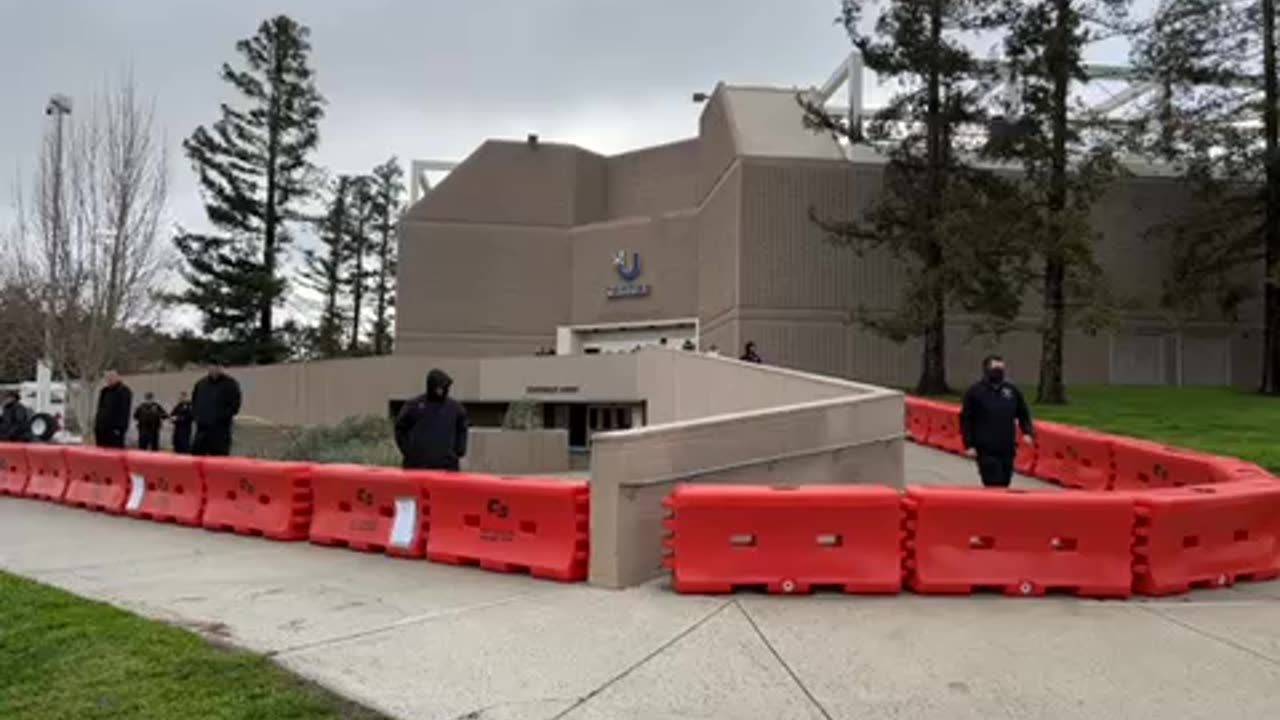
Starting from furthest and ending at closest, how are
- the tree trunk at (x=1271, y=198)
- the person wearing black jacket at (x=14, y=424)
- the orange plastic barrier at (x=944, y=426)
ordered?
the tree trunk at (x=1271, y=198) < the orange plastic barrier at (x=944, y=426) < the person wearing black jacket at (x=14, y=424)

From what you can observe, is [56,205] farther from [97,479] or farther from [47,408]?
[97,479]

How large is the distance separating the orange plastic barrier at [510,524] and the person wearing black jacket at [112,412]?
7.99 m

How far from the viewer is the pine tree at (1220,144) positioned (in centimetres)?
2903

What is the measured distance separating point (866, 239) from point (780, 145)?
205 inches

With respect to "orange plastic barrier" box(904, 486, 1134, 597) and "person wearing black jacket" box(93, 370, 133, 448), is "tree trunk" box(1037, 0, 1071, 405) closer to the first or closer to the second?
"orange plastic barrier" box(904, 486, 1134, 597)

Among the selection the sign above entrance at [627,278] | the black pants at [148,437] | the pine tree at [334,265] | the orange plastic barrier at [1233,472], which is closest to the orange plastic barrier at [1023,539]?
the orange plastic barrier at [1233,472]

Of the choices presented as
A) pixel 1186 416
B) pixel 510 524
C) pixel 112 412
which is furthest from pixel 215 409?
pixel 1186 416

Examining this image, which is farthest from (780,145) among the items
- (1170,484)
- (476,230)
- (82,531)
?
(82,531)

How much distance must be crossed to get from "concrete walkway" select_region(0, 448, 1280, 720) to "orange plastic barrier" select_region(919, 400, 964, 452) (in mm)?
10690

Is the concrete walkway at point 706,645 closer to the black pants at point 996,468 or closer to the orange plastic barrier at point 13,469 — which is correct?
the black pants at point 996,468

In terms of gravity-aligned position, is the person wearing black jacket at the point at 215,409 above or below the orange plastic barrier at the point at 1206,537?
above

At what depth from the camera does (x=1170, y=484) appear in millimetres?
11039

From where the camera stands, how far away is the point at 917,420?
2003cm

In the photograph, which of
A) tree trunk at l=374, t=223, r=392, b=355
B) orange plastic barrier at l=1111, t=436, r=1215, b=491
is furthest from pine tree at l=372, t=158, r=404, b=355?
orange plastic barrier at l=1111, t=436, r=1215, b=491
